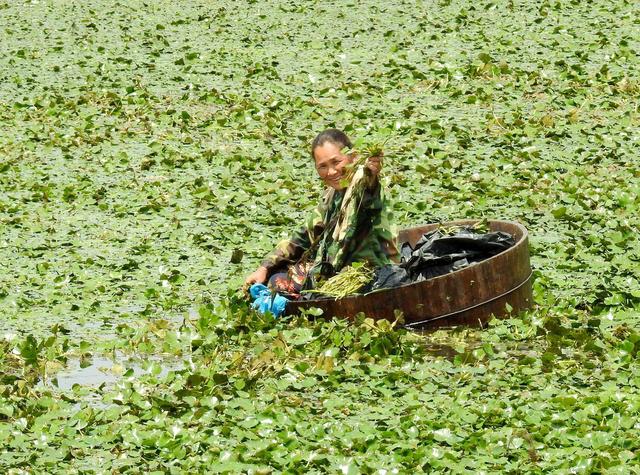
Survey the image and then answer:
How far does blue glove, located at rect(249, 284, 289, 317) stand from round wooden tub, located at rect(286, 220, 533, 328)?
0.16 feet

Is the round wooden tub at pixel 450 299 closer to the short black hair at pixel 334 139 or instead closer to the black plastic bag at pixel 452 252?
the black plastic bag at pixel 452 252

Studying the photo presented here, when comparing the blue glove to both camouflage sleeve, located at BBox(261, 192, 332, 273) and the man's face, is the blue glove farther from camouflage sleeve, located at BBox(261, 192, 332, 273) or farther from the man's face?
the man's face

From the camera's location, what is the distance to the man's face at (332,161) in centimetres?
705

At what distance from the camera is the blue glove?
7023 millimetres

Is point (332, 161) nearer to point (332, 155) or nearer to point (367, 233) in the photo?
point (332, 155)

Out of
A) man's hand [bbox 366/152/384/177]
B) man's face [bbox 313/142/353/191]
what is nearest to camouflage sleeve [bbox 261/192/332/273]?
man's face [bbox 313/142/353/191]

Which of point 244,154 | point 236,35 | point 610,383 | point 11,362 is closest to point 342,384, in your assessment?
point 610,383

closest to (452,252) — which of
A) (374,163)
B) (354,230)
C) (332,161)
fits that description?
(354,230)

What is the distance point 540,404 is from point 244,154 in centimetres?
603

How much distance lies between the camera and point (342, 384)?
6.18 m

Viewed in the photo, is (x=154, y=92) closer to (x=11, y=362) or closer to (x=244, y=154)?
(x=244, y=154)

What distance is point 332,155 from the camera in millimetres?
7055

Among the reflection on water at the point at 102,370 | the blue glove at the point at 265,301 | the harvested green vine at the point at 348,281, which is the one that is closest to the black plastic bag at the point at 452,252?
the harvested green vine at the point at 348,281

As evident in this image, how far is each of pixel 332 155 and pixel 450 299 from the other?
3.27 ft
